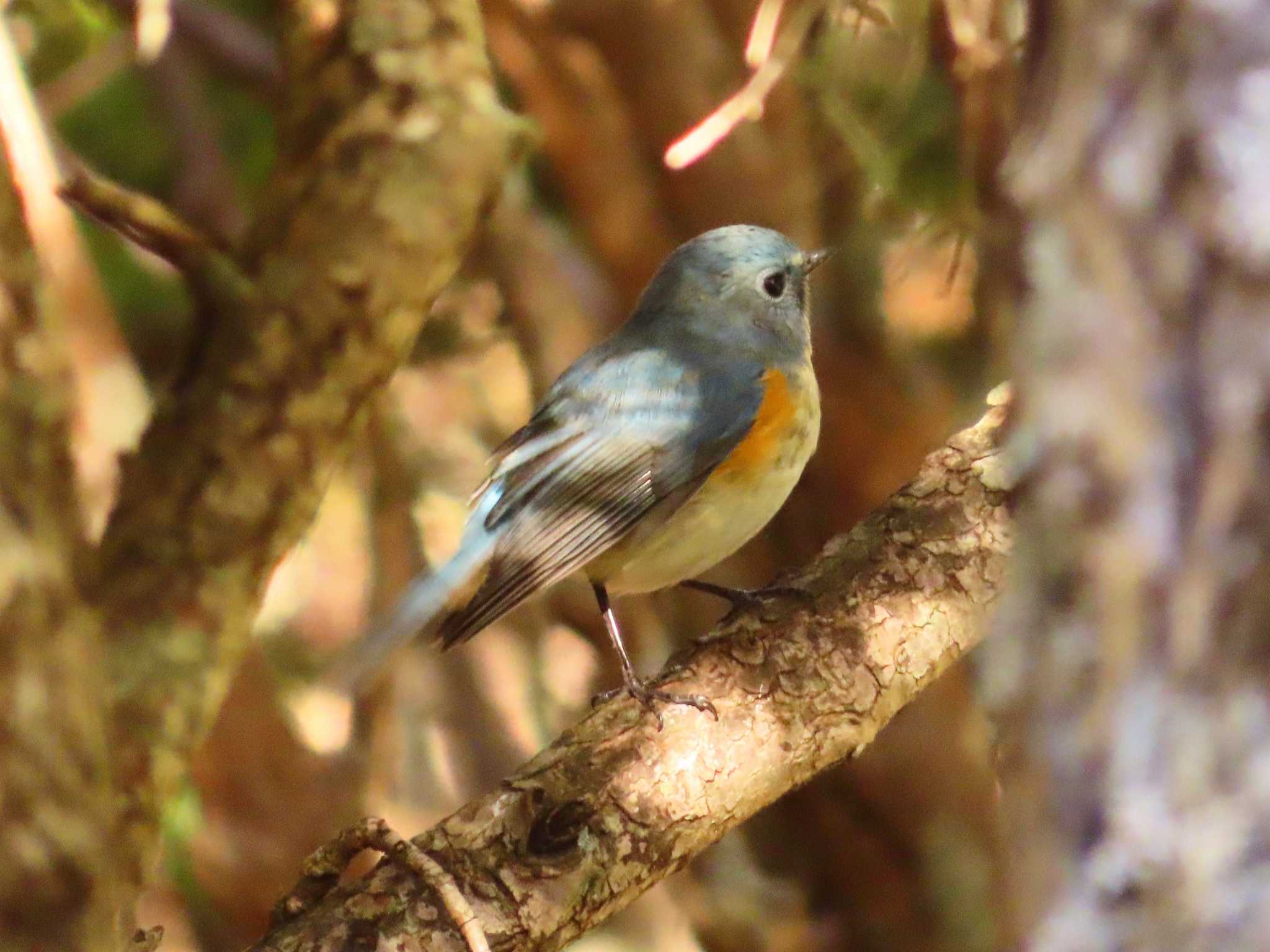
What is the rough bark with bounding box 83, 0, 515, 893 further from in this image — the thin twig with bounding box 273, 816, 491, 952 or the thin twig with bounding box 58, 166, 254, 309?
the thin twig with bounding box 273, 816, 491, 952

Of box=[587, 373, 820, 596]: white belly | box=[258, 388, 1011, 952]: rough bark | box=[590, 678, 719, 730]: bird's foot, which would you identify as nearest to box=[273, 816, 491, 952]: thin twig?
box=[258, 388, 1011, 952]: rough bark

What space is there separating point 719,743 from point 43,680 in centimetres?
88

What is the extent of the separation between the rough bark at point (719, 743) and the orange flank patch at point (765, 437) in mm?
238

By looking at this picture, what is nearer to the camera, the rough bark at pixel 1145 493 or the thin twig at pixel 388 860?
the rough bark at pixel 1145 493

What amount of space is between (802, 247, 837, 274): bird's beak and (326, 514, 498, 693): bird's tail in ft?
2.67

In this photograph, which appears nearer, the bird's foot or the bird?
the bird's foot

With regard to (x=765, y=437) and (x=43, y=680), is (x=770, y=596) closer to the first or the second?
(x=765, y=437)

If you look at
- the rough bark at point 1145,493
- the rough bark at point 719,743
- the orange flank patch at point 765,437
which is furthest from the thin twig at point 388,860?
the rough bark at point 1145,493

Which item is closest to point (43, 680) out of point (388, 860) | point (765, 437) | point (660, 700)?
point (388, 860)

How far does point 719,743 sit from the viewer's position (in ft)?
6.35

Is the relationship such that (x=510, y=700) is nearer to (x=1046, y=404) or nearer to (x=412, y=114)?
(x=412, y=114)

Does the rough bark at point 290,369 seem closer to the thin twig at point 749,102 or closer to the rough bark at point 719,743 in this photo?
the thin twig at point 749,102

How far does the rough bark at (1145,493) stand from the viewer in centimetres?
58

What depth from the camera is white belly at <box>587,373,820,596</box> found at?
2424mm
